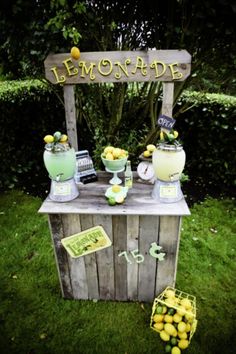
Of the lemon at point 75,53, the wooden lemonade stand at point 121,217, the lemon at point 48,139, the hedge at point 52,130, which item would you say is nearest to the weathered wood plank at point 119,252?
the wooden lemonade stand at point 121,217

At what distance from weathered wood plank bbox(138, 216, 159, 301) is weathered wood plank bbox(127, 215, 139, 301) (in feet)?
0.10

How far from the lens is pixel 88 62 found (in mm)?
2211

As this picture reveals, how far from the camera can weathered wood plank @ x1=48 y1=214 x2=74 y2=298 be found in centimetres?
214

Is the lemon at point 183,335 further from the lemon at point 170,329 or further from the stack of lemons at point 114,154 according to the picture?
the stack of lemons at point 114,154

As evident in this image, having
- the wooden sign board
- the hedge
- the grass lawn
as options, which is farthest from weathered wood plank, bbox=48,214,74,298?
the hedge

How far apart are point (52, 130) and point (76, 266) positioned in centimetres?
316

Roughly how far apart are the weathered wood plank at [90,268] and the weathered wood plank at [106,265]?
3cm

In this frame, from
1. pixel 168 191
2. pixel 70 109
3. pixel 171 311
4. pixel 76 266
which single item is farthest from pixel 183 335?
pixel 70 109

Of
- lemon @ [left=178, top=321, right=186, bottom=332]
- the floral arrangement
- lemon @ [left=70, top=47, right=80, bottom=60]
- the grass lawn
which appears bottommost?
the grass lawn

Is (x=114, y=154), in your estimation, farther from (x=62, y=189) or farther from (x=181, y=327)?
(x=181, y=327)

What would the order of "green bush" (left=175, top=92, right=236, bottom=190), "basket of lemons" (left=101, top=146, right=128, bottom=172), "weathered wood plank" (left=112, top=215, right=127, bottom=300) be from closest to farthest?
"weathered wood plank" (left=112, top=215, right=127, bottom=300), "basket of lemons" (left=101, top=146, right=128, bottom=172), "green bush" (left=175, top=92, right=236, bottom=190)

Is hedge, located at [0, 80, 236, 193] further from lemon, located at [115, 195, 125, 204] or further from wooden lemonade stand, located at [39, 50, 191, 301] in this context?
lemon, located at [115, 195, 125, 204]

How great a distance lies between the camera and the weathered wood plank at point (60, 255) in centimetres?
214

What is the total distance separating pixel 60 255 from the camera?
7.54 ft
